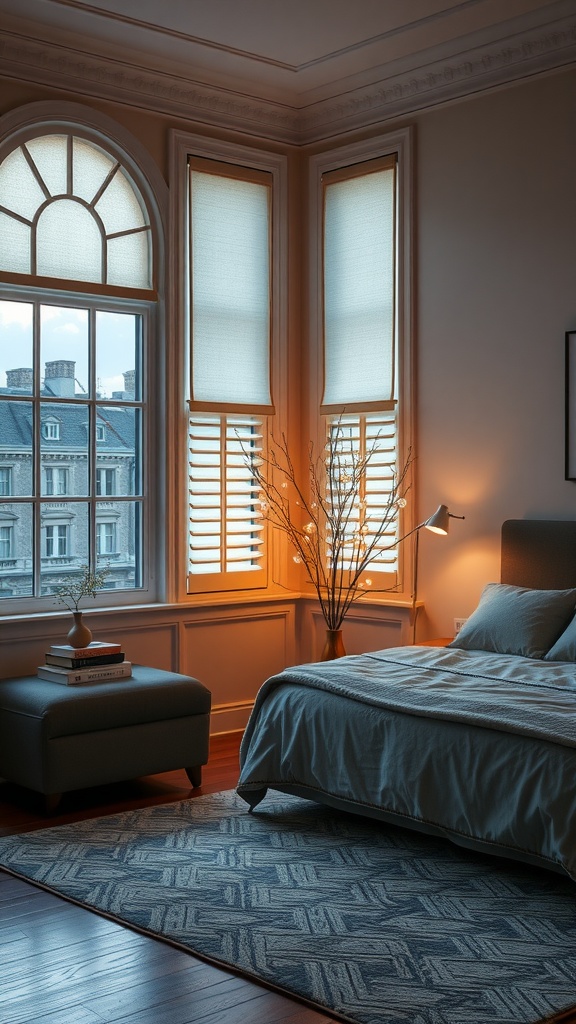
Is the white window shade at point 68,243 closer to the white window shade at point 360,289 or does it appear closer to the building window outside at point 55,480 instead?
the building window outside at point 55,480

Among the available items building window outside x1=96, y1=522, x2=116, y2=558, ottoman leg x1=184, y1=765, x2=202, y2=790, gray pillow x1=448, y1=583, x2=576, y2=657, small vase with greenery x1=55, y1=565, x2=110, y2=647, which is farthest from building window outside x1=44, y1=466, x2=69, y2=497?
gray pillow x1=448, y1=583, x2=576, y2=657

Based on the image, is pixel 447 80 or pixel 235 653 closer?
pixel 447 80

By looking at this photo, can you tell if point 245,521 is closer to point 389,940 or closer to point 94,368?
point 94,368

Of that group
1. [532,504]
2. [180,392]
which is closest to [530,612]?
[532,504]

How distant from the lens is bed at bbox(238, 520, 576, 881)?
132 inches

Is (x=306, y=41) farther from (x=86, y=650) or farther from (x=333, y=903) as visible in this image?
(x=333, y=903)

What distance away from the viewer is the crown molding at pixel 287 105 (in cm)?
488

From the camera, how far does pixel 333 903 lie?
3314mm

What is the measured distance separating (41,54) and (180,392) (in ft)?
5.49

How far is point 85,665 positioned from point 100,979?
6.30 ft

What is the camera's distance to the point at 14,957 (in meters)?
2.94

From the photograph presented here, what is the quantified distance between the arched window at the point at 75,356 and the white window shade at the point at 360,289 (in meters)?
0.99

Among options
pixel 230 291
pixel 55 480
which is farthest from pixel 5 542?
pixel 230 291

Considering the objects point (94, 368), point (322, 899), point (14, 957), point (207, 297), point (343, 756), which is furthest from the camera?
point (207, 297)
